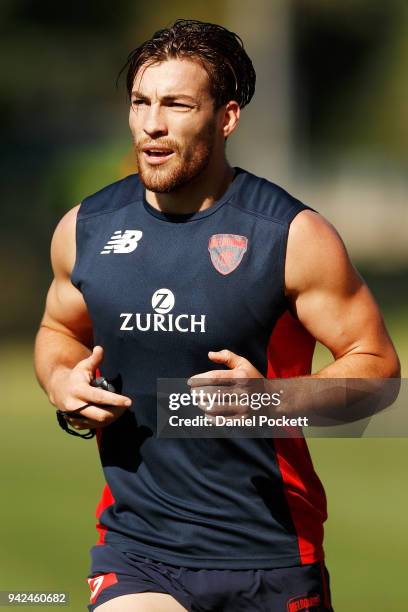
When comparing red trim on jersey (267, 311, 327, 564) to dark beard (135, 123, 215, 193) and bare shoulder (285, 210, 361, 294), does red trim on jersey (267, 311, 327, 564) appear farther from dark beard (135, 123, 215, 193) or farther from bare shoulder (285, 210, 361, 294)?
dark beard (135, 123, 215, 193)

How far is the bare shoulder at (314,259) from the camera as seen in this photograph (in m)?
5.54

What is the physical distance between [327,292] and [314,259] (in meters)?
0.15

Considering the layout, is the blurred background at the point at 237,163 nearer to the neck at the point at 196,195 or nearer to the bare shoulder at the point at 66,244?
the bare shoulder at the point at 66,244

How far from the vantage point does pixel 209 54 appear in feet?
19.3

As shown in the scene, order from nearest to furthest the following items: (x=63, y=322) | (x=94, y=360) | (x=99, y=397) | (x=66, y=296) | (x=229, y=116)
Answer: (x=99, y=397), (x=94, y=360), (x=229, y=116), (x=66, y=296), (x=63, y=322)

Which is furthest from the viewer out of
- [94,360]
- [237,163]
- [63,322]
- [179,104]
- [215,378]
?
[237,163]

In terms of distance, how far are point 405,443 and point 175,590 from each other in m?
9.85

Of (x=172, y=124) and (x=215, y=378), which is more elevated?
(x=172, y=124)

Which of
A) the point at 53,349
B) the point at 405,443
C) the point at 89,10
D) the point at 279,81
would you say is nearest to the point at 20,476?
the point at 405,443

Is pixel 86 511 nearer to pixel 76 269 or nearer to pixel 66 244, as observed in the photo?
pixel 66 244

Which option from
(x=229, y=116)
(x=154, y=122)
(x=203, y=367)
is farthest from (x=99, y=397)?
(x=229, y=116)

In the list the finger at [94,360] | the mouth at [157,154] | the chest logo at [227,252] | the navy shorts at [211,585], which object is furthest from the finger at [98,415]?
the mouth at [157,154]

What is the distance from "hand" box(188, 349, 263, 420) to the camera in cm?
510

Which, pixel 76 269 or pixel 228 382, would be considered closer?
pixel 228 382
